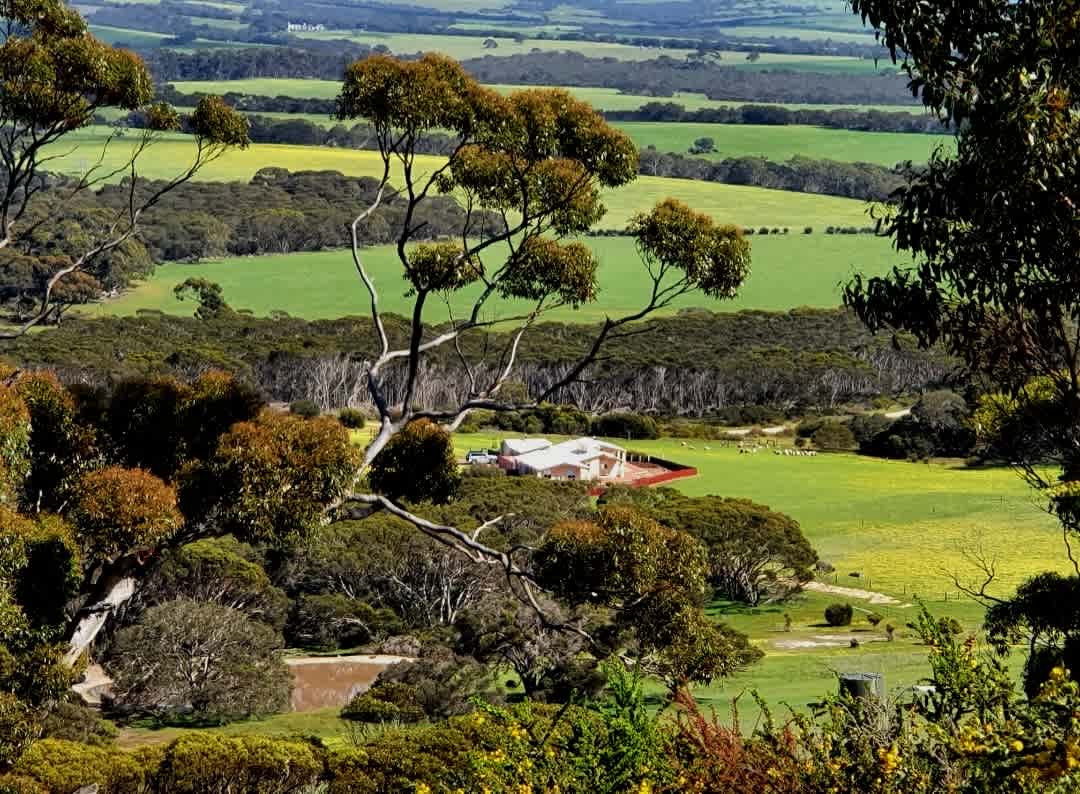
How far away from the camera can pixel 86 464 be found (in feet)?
44.0

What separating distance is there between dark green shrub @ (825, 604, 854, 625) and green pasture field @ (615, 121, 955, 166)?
132 m

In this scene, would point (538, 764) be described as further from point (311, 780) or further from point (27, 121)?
point (27, 121)

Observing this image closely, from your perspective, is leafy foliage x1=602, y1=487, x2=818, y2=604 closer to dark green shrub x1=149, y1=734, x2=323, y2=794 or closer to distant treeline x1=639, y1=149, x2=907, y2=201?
dark green shrub x1=149, y1=734, x2=323, y2=794

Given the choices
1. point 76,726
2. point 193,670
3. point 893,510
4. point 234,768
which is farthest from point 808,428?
point 234,768

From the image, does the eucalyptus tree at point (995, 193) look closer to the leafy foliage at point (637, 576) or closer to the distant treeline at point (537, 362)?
the leafy foliage at point (637, 576)

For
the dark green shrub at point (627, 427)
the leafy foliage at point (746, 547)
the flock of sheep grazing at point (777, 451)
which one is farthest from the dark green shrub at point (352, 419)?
the leafy foliage at point (746, 547)

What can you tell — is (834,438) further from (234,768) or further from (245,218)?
(245,218)

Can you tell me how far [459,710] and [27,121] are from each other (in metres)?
13.2

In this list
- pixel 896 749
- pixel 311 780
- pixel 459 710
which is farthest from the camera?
pixel 459 710

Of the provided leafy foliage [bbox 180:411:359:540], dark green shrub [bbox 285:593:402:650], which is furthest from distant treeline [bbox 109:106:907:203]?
leafy foliage [bbox 180:411:359:540]

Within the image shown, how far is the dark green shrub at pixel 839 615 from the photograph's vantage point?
114 feet

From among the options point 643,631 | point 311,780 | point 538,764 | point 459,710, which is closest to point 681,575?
point 643,631

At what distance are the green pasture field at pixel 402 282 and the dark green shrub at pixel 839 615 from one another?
6198 centimetres

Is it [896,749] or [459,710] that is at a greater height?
[896,749]
